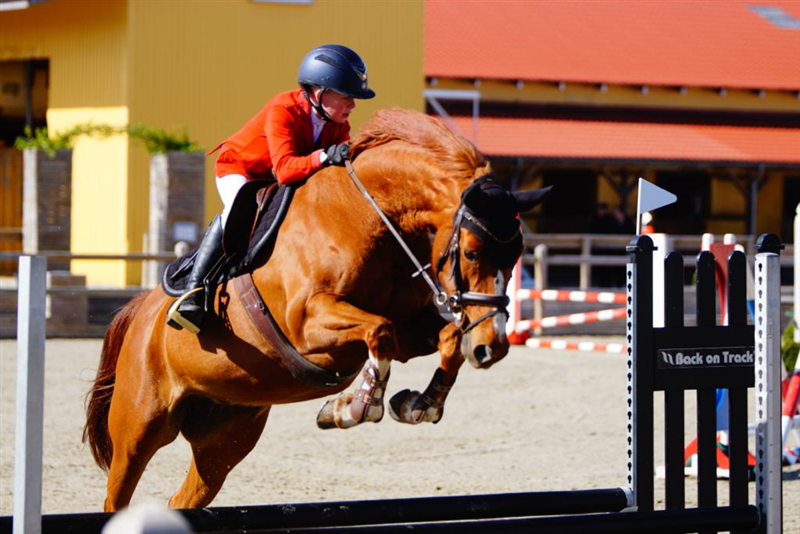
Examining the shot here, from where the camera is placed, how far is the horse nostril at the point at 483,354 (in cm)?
372

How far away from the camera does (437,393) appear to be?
3.89 m

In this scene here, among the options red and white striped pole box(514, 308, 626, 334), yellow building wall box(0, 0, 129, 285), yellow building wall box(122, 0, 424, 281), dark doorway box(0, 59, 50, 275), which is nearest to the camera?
red and white striped pole box(514, 308, 626, 334)

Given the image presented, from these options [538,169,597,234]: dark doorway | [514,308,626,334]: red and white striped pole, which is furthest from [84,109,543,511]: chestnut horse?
[538,169,597,234]: dark doorway

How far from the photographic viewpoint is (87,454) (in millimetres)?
7223

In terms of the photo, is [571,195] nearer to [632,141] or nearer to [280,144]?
[632,141]

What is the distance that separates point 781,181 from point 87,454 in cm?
1962

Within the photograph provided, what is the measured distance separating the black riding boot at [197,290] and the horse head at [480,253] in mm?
1012

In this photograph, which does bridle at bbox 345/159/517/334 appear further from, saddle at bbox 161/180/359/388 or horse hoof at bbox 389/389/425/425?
saddle at bbox 161/180/359/388

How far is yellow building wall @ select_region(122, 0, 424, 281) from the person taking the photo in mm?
17484

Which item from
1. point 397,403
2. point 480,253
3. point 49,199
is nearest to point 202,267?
point 397,403

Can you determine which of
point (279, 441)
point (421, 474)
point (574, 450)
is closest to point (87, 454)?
point (279, 441)

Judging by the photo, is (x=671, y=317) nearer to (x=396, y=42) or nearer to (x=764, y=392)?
(x=764, y=392)

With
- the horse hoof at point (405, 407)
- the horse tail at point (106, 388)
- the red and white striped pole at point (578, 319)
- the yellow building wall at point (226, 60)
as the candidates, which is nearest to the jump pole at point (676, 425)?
the horse hoof at point (405, 407)

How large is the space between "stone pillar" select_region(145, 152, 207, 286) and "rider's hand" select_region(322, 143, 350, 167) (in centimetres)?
1042
